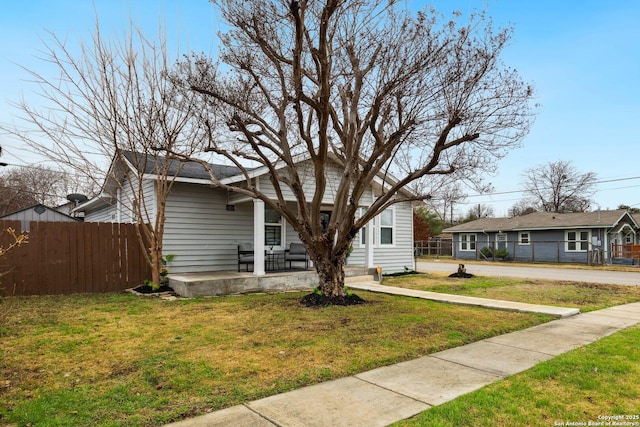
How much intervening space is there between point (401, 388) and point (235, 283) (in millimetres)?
6389

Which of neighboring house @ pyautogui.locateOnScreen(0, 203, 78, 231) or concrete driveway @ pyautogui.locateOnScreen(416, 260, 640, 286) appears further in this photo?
concrete driveway @ pyautogui.locateOnScreen(416, 260, 640, 286)

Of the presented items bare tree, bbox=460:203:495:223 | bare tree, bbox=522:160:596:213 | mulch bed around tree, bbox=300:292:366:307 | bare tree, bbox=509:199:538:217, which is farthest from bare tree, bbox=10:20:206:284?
bare tree, bbox=460:203:495:223

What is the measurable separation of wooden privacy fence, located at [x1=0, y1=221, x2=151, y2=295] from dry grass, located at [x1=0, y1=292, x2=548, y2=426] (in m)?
0.86

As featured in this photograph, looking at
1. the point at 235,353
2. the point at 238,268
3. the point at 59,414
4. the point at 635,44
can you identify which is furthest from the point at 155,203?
the point at 635,44

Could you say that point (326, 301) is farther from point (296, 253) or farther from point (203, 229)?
point (203, 229)

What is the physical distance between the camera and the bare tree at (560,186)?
132 ft

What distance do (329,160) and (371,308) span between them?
6.45m

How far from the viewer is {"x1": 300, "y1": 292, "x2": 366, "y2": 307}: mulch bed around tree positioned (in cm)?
746

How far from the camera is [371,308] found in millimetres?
7258

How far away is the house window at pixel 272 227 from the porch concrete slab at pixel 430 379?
7756 mm

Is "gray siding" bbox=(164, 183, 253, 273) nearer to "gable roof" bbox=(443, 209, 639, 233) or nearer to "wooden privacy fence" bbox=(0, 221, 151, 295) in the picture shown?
"wooden privacy fence" bbox=(0, 221, 151, 295)

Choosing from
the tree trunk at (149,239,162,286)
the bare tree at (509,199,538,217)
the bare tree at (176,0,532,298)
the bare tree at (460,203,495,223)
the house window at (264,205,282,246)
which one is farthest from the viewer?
the bare tree at (460,203,495,223)

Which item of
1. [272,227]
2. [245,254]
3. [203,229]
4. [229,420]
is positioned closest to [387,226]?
[272,227]

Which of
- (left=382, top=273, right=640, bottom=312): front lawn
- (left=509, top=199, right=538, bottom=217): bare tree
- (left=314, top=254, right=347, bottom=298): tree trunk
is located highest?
(left=509, top=199, right=538, bottom=217): bare tree
